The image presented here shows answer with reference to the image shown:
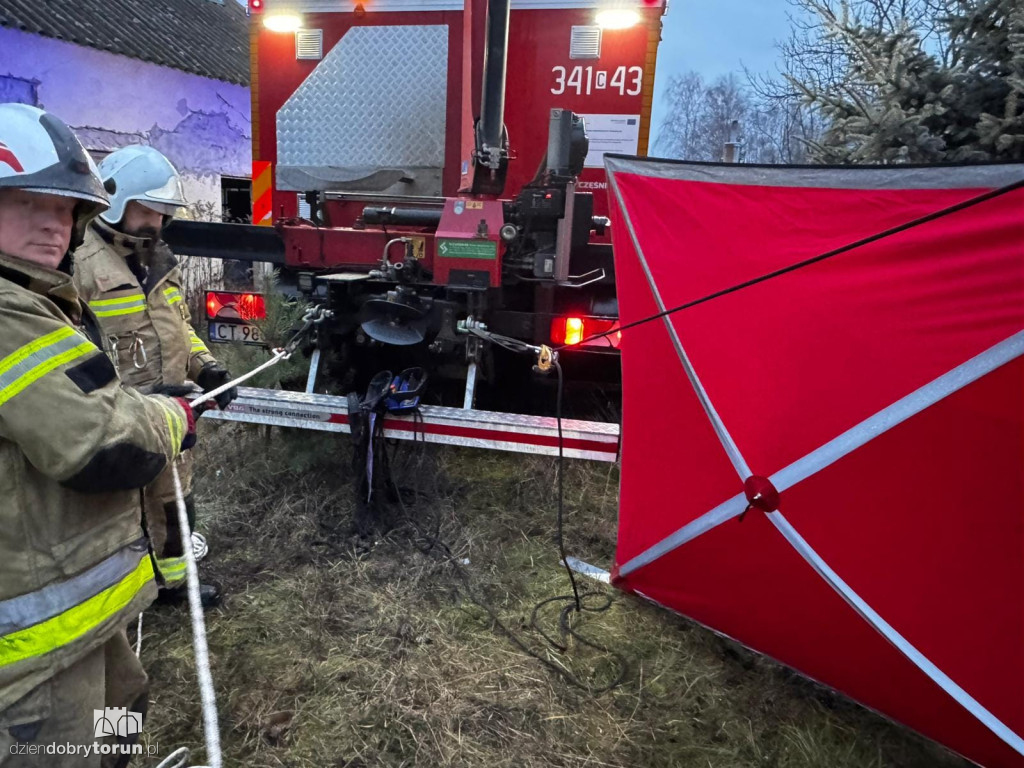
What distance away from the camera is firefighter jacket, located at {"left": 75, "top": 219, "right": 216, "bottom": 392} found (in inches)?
100

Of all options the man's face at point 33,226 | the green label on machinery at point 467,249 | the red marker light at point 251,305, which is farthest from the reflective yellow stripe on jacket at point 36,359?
the red marker light at point 251,305

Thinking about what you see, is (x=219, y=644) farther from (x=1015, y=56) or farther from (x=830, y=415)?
(x=1015, y=56)

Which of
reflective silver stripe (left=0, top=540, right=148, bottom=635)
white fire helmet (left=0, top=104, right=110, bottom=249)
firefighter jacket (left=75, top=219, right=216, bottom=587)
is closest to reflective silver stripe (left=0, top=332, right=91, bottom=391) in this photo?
white fire helmet (left=0, top=104, right=110, bottom=249)

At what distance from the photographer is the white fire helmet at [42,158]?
1.42 m

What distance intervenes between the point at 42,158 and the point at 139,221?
52.3 inches

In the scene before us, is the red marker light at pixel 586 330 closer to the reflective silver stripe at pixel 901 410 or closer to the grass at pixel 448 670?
the grass at pixel 448 670

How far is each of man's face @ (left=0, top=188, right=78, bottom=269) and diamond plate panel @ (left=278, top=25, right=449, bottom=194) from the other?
3.67 meters

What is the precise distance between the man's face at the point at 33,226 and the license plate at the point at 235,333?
256 centimetres

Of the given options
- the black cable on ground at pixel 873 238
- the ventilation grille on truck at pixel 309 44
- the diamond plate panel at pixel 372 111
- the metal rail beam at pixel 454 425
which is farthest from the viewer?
the ventilation grille on truck at pixel 309 44

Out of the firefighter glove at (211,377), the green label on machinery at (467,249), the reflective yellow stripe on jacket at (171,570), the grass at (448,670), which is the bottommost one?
the grass at (448,670)

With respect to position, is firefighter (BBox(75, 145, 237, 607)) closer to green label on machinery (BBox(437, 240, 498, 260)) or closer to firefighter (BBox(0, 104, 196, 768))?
firefighter (BBox(0, 104, 196, 768))

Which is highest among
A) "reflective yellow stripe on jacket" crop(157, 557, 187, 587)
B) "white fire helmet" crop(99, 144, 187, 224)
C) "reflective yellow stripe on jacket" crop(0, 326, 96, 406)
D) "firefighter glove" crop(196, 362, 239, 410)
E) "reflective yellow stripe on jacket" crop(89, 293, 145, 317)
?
"white fire helmet" crop(99, 144, 187, 224)

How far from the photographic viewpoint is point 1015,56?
11.0 feet

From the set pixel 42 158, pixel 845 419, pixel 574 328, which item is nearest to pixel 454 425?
pixel 574 328
